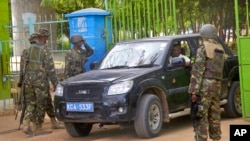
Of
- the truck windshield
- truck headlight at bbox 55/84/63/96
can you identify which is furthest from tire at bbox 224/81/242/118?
truck headlight at bbox 55/84/63/96

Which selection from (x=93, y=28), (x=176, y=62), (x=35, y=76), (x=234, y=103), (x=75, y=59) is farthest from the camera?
(x=93, y=28)

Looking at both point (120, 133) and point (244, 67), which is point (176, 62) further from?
point (120, 133)

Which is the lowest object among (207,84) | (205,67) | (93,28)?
(207,84)

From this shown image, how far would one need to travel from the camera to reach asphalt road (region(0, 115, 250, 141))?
777 cm

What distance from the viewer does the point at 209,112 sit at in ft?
21.2

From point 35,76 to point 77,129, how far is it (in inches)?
53.1

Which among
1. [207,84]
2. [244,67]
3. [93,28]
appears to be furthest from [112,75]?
[93,28]

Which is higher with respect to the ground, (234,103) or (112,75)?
(112,75)

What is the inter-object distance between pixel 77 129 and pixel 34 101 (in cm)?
114

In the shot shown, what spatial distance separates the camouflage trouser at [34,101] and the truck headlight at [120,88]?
6.35ft

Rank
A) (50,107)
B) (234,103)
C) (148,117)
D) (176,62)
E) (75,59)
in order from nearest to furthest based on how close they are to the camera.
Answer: (148,117) → (176,62) → (234,103) → (50,107) → (75,59)

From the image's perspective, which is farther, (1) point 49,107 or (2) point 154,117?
(1) point 49,107

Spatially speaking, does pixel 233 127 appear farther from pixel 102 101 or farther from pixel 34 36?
pixel 34 36

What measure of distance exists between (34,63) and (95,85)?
1.78m
